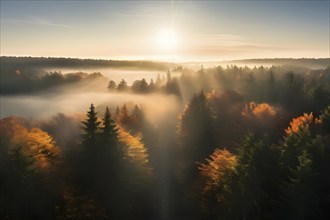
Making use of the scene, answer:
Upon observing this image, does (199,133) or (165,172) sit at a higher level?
(199,133)

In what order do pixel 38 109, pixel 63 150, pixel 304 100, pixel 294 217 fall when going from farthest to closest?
pixel 38 109
pixel 304 100
pixel 63 150
pixel 294 217

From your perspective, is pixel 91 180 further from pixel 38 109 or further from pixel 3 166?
pixel 38 109

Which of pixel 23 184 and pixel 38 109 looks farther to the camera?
pixel 38 109

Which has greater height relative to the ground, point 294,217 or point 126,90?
point 126,90

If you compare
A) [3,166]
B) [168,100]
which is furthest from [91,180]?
[168,100]

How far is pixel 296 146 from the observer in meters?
51.5

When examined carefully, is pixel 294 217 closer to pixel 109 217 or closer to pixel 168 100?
pixel 109 217

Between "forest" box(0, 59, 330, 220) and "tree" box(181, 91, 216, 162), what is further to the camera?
"tree" box(181, 91, 216, 162)

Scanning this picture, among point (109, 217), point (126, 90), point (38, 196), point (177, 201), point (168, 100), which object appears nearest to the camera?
point (38, 196)

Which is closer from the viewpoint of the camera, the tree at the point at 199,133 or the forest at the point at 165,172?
the forest at the point at 165,172

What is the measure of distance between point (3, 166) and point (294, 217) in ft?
122

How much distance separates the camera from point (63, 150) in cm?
6438

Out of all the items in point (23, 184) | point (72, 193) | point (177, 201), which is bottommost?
point (177, 201)

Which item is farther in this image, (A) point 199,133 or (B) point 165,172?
(A) point 199,133
